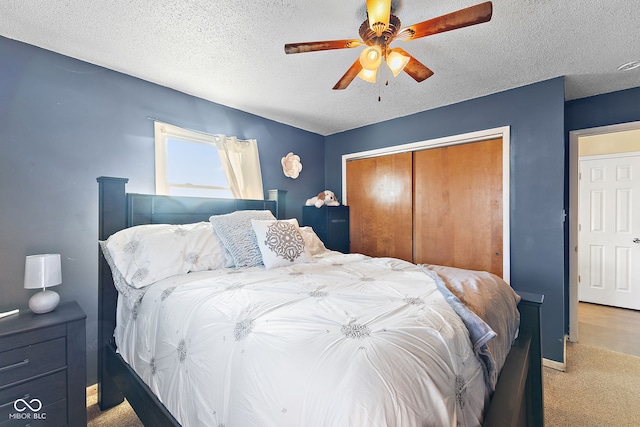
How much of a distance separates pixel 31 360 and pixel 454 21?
267cm

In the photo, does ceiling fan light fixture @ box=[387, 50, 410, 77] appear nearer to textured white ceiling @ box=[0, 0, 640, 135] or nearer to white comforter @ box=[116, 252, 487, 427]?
textured white ceiling @ box=[0, 0, 640, 135]

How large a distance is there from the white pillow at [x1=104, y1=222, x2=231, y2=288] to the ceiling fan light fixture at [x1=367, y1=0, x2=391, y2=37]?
5.59 feet

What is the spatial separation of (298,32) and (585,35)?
6.10 ft

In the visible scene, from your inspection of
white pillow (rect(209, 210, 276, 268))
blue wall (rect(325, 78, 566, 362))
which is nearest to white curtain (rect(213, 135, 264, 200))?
white pillow (rect(209, 210, 276, 268))

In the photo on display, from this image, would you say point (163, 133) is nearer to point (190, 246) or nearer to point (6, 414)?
point (190, 246)

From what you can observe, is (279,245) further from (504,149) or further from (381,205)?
(504,149)

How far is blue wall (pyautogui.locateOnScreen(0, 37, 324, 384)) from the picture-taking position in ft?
5.78

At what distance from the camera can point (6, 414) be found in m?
1.36

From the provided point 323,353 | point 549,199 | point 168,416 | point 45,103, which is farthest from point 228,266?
point 549,199

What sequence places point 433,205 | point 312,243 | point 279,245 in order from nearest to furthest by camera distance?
point 279,245
point 312,243
point 433,205

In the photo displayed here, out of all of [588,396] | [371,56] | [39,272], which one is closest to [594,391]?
[588,396]

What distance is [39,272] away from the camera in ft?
5.09

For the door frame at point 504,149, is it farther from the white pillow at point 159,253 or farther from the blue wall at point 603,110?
the white pillow at point 159,253

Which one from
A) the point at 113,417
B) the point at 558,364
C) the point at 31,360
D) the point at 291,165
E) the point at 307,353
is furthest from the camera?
the point at 291,165
